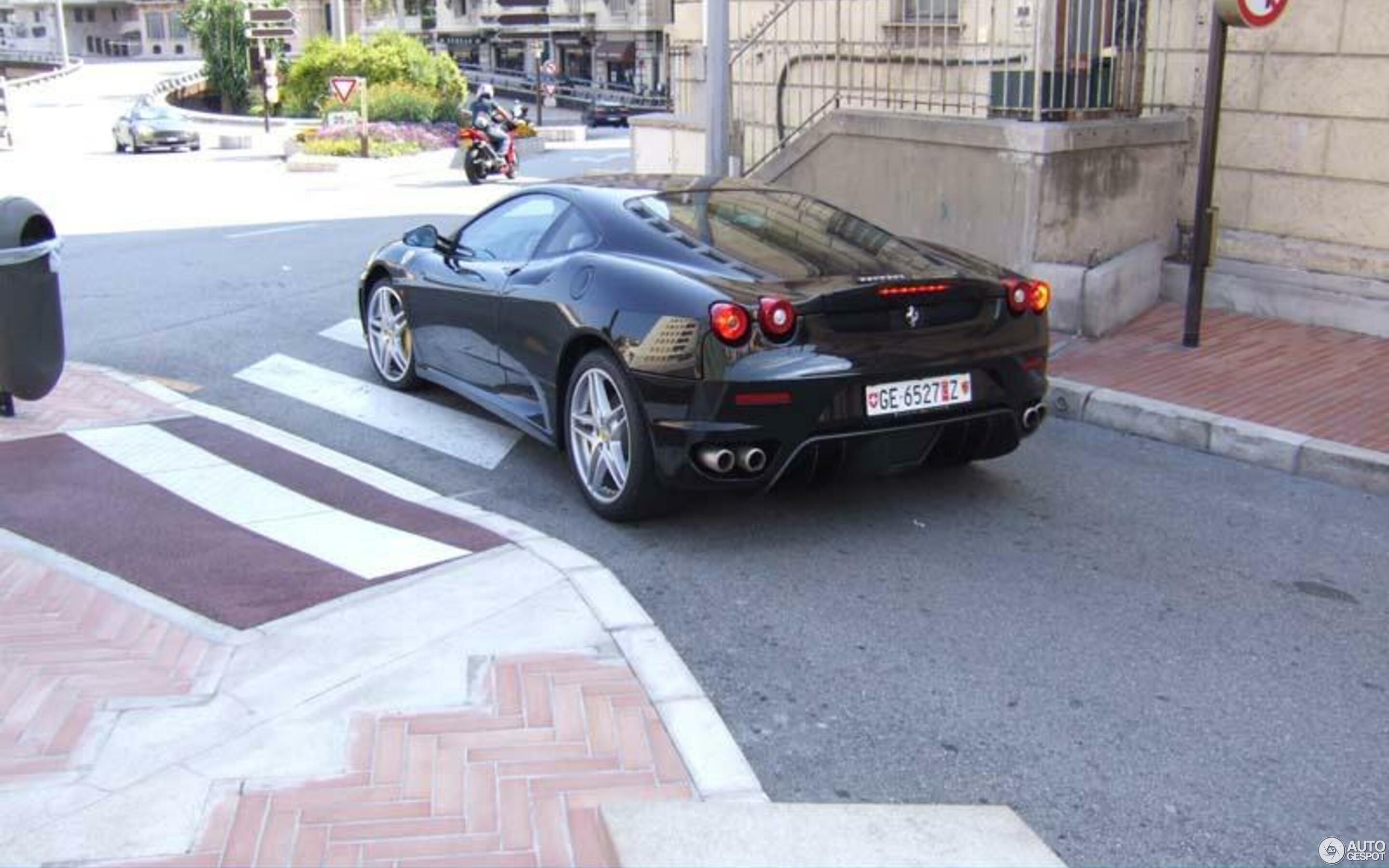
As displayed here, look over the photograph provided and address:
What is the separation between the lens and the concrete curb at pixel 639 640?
363 cm

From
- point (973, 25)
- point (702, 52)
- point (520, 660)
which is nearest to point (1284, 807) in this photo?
point (520, 660)

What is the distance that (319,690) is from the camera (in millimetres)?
4105

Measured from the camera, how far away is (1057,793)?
3580mm

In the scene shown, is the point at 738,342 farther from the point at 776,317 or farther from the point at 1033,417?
the point at 1033,417

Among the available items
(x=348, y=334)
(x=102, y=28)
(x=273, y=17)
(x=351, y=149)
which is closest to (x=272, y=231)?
(x=348, y=334)

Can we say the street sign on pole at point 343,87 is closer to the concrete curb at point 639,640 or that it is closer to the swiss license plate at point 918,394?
the concrete curb at point 639,640

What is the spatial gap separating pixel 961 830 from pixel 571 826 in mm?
975

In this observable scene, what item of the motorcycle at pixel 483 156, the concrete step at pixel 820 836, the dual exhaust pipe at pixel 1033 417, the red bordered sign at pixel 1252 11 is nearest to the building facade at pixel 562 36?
the motorcycle at pixel 483 156

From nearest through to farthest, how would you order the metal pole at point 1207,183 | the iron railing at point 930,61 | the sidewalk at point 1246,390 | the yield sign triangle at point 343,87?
1. the sidewalk at point 1246,390
2. the metal pole at point 1207,183
3. the iron railing at point 930,61
4. the yield sign triangle at point 343,87

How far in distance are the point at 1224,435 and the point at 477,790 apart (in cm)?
485

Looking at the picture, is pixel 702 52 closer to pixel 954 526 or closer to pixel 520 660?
pixel 954 526

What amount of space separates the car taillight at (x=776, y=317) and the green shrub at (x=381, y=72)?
101 ft

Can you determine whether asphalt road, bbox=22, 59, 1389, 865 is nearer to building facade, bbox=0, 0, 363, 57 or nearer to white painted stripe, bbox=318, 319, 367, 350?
white painted stripe, bbox=318, 319, 367, 350

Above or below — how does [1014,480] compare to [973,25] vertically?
below
